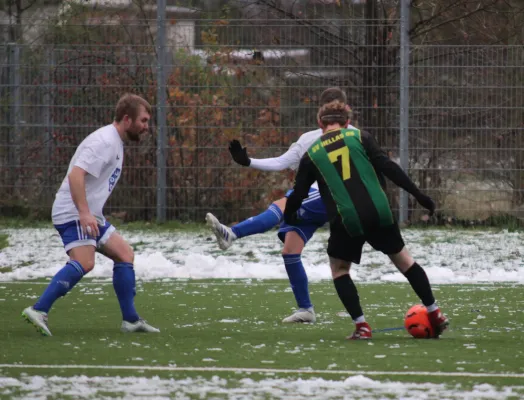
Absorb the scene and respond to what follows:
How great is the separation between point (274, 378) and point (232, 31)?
977 cm

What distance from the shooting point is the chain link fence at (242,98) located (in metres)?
14.9

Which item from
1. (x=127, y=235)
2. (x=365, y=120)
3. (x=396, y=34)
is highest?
(x=396, y=34)

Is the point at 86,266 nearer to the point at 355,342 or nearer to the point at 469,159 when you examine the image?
the point at 355,342

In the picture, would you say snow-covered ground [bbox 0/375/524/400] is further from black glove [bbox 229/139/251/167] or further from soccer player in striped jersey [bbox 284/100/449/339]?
black glove [bbox 229/139/251/167]

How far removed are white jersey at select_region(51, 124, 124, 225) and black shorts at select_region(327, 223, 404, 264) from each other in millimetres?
1461

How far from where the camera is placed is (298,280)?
8.41 metres

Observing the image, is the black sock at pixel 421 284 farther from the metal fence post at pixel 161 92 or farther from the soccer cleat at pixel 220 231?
the metal fence post at pixel 161 92

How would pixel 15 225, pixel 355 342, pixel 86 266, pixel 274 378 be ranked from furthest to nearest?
pixel 15 225 < pixel 86 266 < pixel 355 342 < pixel 274 378

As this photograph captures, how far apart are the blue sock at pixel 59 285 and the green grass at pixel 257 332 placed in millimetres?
209

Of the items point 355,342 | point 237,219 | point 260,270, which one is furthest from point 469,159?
point 355,342

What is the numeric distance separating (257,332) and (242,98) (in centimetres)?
777

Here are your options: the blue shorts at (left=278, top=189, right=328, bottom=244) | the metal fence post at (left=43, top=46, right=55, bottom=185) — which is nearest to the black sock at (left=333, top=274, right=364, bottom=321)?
the blue shorts at (left=278, top=189, right=328, bottom=244)

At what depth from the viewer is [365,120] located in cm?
1495

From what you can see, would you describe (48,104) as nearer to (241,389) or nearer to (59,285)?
(59,285)
